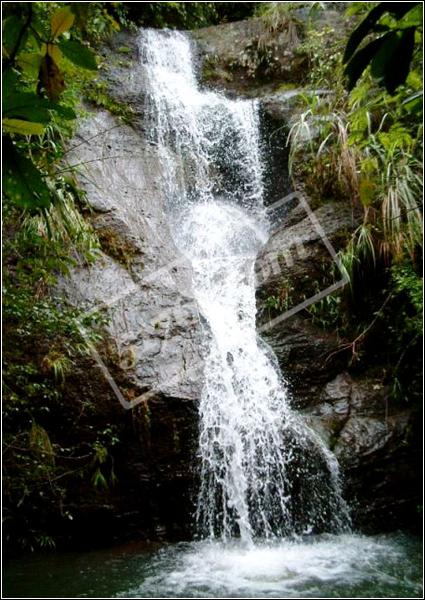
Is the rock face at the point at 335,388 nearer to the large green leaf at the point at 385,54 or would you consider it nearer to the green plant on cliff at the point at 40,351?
the green plant on cliff at the point at 40,351

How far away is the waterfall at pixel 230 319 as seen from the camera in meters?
4.04

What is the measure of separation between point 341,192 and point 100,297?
121 inches

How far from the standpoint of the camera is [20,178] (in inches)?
46.8

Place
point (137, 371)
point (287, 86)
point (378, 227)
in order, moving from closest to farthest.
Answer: point (137, 371)
point (378, 227)
point (287, 86)

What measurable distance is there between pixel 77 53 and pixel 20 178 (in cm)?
41

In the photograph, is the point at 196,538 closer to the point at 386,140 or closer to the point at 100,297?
the point at 100,297

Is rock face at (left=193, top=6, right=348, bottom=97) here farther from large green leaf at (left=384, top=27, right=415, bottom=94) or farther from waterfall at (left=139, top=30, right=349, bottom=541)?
large green leaf at (left=384, top=27, right=415, bottom=94)

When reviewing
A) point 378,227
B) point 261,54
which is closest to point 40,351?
point 378,227

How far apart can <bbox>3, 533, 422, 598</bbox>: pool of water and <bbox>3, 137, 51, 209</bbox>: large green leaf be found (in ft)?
8.81

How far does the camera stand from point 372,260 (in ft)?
16.4

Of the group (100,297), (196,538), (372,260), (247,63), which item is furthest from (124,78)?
(196,538)

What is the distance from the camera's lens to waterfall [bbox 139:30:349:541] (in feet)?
13.3

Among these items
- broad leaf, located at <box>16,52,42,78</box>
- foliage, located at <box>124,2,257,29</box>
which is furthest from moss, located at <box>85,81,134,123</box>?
broad leaf, located at <box>16,52,42,78</box>

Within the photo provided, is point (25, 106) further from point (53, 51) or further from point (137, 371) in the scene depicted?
point (137, 371)
